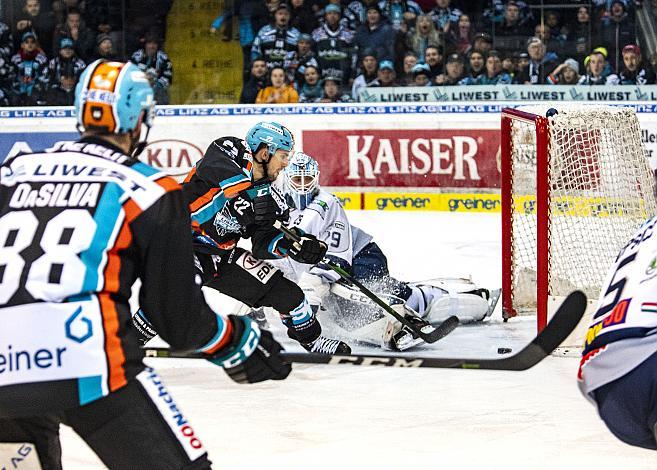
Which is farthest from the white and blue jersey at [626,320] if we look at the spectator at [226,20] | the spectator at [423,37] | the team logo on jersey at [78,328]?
the spectator at [226,20]

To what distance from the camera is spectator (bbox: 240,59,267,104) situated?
9.19m

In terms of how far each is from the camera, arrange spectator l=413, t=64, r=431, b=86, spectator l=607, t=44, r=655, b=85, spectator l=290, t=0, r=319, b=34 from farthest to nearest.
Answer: spectator l=290, t=0, r=319, b=34, spectator l=413, t=64, r=431, b=86, spectator l=607, t=44, r=655, b=85

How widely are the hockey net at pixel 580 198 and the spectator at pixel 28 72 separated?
17.1 feet

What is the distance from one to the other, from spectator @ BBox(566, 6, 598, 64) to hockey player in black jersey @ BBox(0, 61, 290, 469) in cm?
693

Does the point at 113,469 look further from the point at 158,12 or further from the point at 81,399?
the point at 158,12

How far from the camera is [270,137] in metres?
4.50

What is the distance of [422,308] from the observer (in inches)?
208

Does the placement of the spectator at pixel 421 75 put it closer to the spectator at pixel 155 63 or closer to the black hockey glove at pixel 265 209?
the spectator at pixel 155 63

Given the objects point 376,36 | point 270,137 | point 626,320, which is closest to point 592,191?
point 270,137

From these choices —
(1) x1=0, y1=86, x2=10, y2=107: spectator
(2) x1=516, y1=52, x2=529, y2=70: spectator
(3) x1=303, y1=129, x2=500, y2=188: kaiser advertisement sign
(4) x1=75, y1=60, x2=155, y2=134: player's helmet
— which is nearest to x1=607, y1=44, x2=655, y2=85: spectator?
(2) x1=516, y1=52, x2=529, y2=70: spectator

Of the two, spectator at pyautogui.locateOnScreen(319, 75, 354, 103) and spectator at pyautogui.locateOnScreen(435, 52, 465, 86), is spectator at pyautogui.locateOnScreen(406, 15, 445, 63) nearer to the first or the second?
spectator at pyautogui.locateOnScreen(435, 52, 465, 86)

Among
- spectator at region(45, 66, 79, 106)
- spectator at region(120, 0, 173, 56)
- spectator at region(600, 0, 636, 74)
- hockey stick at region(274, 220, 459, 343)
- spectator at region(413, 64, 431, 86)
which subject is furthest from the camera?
spectator at region(120, 0, 173, 56)

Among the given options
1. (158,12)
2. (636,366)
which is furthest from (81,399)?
(158,12)

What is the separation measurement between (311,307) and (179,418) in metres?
3.04
